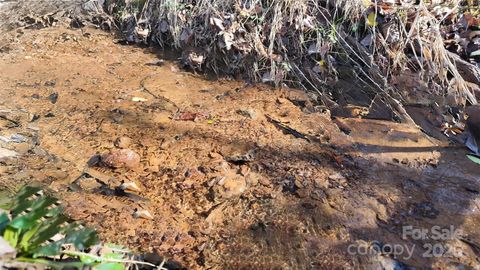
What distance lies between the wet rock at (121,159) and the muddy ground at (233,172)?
0.13 feet

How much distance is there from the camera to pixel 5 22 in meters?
4.87

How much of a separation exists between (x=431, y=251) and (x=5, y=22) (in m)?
4.63

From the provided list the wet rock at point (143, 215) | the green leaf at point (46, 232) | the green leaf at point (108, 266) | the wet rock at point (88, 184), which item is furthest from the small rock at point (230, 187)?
the green leaf at point (46, 232)

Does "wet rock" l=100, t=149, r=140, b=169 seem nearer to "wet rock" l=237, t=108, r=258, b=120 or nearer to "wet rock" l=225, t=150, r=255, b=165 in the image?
"wet rock" l=225, t=150, r=255, b=165

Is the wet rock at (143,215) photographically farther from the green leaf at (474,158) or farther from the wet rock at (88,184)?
the green leaf at (474,158)

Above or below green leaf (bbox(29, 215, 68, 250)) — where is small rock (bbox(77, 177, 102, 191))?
below

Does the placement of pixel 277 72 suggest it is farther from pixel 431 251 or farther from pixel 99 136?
pixel 431 251

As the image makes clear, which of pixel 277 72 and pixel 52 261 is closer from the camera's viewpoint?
pixel 52 261

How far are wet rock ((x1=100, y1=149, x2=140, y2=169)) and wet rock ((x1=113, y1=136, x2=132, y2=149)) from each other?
0.34 feet

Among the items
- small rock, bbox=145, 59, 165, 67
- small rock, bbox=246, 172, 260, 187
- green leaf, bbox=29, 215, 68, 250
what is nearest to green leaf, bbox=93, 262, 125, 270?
green leaf, bbox=29, 215, 68, 250

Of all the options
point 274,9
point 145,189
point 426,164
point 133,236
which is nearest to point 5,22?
point 274,9

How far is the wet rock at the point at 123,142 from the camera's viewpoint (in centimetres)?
309

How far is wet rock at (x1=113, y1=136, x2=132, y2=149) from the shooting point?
3.09 meters

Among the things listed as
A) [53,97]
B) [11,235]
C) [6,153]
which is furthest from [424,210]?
[53,97]
